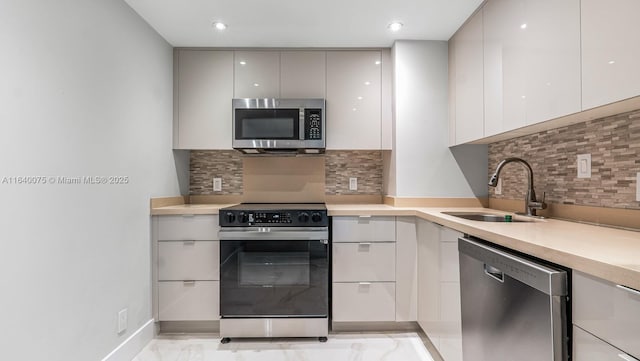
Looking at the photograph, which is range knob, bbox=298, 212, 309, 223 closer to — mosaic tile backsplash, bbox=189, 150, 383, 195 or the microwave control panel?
the microwave control panel

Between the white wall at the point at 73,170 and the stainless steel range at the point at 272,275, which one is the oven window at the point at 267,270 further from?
the white wall at the point at 73,170

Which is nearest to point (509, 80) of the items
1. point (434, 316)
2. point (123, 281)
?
point (434, 316)

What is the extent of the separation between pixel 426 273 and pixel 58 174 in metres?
2.06

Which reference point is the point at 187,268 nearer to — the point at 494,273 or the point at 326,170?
the point at 326,170

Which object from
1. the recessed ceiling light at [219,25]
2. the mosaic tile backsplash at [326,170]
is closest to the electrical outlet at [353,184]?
the mosaic tile backsplash at [326,170]

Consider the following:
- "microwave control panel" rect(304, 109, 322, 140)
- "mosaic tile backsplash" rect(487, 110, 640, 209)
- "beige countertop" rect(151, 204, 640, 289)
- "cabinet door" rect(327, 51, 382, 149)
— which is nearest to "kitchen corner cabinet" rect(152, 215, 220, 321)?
"microwave control panel" rect(304, 109, 322, 140)

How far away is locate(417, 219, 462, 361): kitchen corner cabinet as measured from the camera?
5.26ft

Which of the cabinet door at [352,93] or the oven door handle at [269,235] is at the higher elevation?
the cabinet door at [352,93]

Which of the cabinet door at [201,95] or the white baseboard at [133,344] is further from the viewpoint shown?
the cabinet door at [201,95]

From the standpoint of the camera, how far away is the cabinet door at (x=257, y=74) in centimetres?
261

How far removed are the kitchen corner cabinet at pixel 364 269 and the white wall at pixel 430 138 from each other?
0.44 metres

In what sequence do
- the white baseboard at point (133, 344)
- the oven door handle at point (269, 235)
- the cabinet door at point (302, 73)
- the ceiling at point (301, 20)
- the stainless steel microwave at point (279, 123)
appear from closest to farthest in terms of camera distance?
the white baseboard at point (133, 344)
the ceiling at point (301, 20)
the oven door handle at point (269, 235)
the stainless steel microwave at point (279, 123)
the cabinet door at point (302, 73)

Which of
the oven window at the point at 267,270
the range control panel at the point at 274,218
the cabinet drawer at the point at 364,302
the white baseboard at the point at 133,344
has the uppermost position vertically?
the range control panel at the point at 274,218

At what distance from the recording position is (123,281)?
6.25 ft
